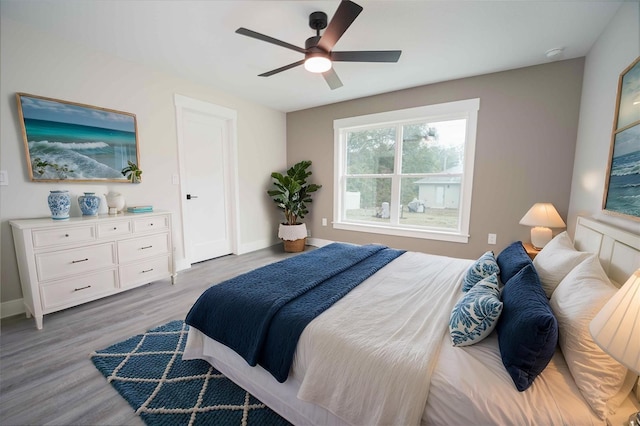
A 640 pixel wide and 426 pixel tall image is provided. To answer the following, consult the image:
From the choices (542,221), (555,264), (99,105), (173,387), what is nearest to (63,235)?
(99,105)

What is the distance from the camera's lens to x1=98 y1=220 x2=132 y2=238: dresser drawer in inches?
96.0

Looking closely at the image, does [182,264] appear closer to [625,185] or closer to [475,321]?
[475,321]

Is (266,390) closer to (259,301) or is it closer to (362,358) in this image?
(259,301)

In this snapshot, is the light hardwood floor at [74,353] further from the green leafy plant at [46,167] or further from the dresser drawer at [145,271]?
the green leafy plant at [46,167]

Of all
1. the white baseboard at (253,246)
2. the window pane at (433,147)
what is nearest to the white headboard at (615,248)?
the window pane at (433,147)

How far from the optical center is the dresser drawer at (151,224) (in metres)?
2.68

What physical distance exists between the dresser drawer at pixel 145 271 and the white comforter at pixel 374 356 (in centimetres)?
231

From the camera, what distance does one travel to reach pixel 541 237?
8.52 ft

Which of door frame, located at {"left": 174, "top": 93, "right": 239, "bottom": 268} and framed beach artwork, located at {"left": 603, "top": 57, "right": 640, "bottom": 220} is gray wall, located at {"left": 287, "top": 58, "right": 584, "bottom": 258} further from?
door frame, located at {"left": 174, "top": 93, "right": 239, "bottom": 268}

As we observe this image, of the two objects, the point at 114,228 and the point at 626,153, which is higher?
the point at 626,153

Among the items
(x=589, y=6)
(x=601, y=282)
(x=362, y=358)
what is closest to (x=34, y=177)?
(x=362, y=358)

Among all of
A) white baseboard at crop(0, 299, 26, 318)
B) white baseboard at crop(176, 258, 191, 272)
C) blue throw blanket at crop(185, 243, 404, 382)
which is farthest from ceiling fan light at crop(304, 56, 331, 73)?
white baseboard at crop(0, 299, 26, 318)

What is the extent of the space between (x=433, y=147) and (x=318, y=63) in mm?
2251

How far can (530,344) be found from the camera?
35.2 inches
